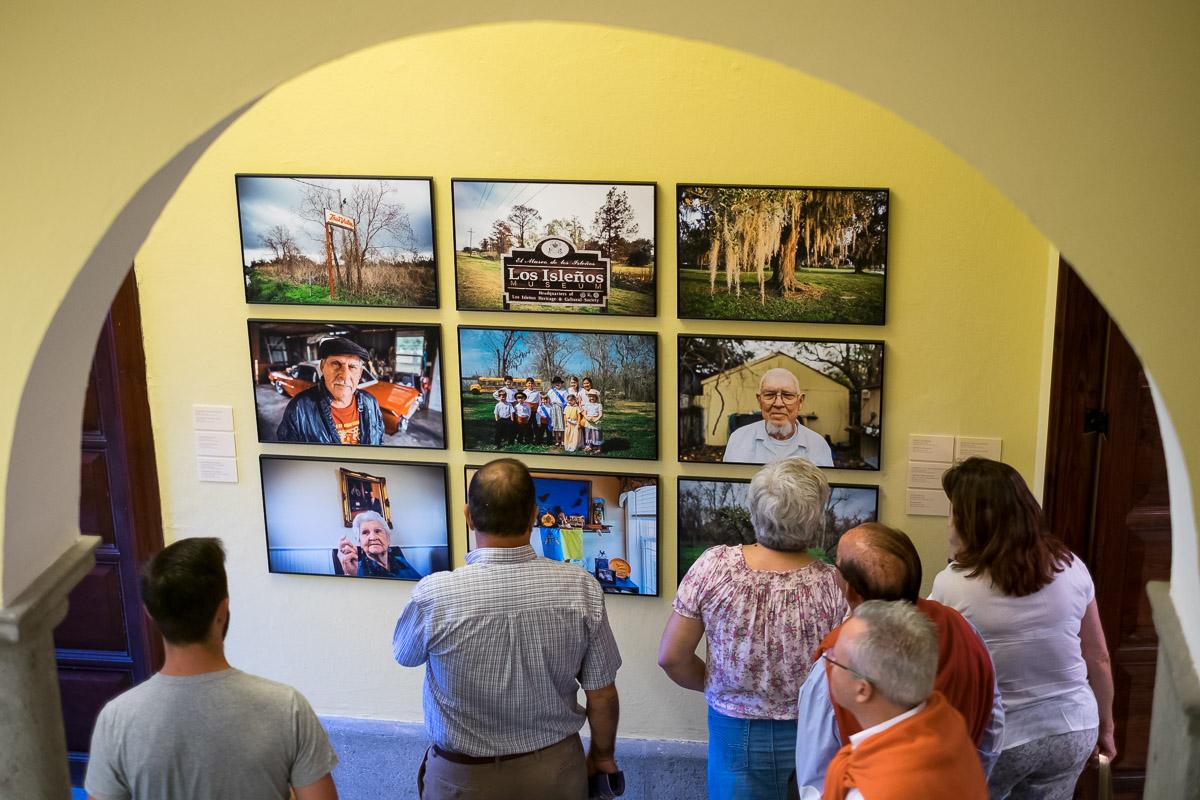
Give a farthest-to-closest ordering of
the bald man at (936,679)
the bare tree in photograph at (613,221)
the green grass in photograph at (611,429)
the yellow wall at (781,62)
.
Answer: the green grass in photograph at (611,429), the bare tree in photograph at (613,221), the bald man at (936,679), the yellow wall at (781,62)

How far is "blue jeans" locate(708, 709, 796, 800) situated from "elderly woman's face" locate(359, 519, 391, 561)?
1707 mm

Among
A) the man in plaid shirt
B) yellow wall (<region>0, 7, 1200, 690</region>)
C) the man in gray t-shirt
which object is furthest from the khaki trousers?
yellow wall (<region>0, 7, 1200, 690</region>)

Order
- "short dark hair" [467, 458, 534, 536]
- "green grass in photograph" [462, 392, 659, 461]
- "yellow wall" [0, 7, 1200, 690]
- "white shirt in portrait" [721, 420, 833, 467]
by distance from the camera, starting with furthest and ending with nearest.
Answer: "green grass in photograph" [462, 392, 659, 461] → "white shirt in portrait" [721, 420, 833, 467] → "short dark hair" [467, 458, 534, 536] → "yellow wall" [0, 7, 1200, 690]

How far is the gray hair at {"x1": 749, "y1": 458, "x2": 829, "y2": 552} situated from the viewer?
292 centimetres

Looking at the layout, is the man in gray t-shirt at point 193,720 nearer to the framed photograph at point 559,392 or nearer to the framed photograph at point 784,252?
the framed photograph at point 559,392

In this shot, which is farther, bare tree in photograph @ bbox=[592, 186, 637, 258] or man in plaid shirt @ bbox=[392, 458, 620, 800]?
bare tree in photograph @ bbox=[592, 186, 637, 258]

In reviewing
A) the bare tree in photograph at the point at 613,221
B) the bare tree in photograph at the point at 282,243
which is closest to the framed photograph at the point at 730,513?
the bare tree in photograph at the point at 613,221

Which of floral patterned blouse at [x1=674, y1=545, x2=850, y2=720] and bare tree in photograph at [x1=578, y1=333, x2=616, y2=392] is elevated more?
bare tree in photograph at [x1=578, y1=333, x2=616, y2=392]

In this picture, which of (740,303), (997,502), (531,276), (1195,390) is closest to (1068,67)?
(1195,390)

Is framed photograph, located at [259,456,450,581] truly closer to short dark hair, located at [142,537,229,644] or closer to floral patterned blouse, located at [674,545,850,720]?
floral patterned blouse, located at [674,545,850,720]

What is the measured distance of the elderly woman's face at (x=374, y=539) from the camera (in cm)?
444

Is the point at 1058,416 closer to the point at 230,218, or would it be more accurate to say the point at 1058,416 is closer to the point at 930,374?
the point at 930,374

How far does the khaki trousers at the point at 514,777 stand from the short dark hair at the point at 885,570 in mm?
907

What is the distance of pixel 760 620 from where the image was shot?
2982 millimetres
